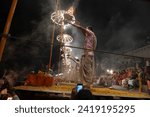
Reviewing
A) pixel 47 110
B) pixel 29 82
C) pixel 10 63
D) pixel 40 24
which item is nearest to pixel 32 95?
pixel 29 82

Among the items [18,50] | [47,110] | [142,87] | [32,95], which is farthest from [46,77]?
[18,50]

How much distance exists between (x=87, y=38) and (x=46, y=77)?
1741 mm

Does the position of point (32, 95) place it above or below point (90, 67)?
below

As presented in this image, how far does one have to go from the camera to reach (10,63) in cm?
1667

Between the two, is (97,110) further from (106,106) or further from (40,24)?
(40,24)

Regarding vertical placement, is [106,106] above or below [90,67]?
below

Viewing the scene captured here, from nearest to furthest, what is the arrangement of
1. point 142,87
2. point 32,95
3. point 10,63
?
1. point 32,95
2. point 142,87
3. point 10,63

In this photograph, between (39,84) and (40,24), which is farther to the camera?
(40,24)

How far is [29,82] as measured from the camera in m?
4.50

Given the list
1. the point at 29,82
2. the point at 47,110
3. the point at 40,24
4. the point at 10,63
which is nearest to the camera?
the point at 47,110

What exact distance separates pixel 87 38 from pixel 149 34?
11.9m

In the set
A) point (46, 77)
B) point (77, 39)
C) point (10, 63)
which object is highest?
point (77, 39)

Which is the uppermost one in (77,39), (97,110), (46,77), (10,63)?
(77,39)

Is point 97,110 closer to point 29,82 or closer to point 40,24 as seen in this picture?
point 29,82
